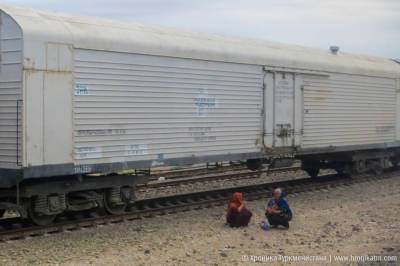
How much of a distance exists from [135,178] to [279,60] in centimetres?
458

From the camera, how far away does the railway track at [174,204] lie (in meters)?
9.04

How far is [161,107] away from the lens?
34.3ft

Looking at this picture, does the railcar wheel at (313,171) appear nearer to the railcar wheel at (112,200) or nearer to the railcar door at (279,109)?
the railcar door at (279,109)

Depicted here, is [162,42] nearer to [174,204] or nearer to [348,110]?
[174,204]

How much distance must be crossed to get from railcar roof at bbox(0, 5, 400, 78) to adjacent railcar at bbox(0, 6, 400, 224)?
0.9 inches

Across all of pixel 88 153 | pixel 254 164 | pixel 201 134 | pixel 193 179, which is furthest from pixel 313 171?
pixel 88 153

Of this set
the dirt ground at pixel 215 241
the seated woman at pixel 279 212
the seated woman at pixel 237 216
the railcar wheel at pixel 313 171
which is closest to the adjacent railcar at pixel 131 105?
the dirt ground at pixel 215 241

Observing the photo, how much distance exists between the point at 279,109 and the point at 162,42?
150 inches

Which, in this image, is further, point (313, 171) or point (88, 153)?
point (313, 171)

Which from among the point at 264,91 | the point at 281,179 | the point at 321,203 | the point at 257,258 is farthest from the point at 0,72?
the point at 281,179

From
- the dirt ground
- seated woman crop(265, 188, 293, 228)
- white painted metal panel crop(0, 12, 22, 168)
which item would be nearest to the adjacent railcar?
white painted metal panel crop(0, 12, 22, 168)

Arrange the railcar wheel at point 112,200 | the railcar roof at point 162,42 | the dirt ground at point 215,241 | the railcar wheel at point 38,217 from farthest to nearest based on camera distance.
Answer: the railcar wheel at point 112,200, the railcar wheel at point 38,217, the railcar roof at point 162,42, the dirt ground at point 215,241

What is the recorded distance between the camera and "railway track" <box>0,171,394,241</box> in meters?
9.04

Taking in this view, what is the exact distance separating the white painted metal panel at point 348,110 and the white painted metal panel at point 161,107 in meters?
2.07
